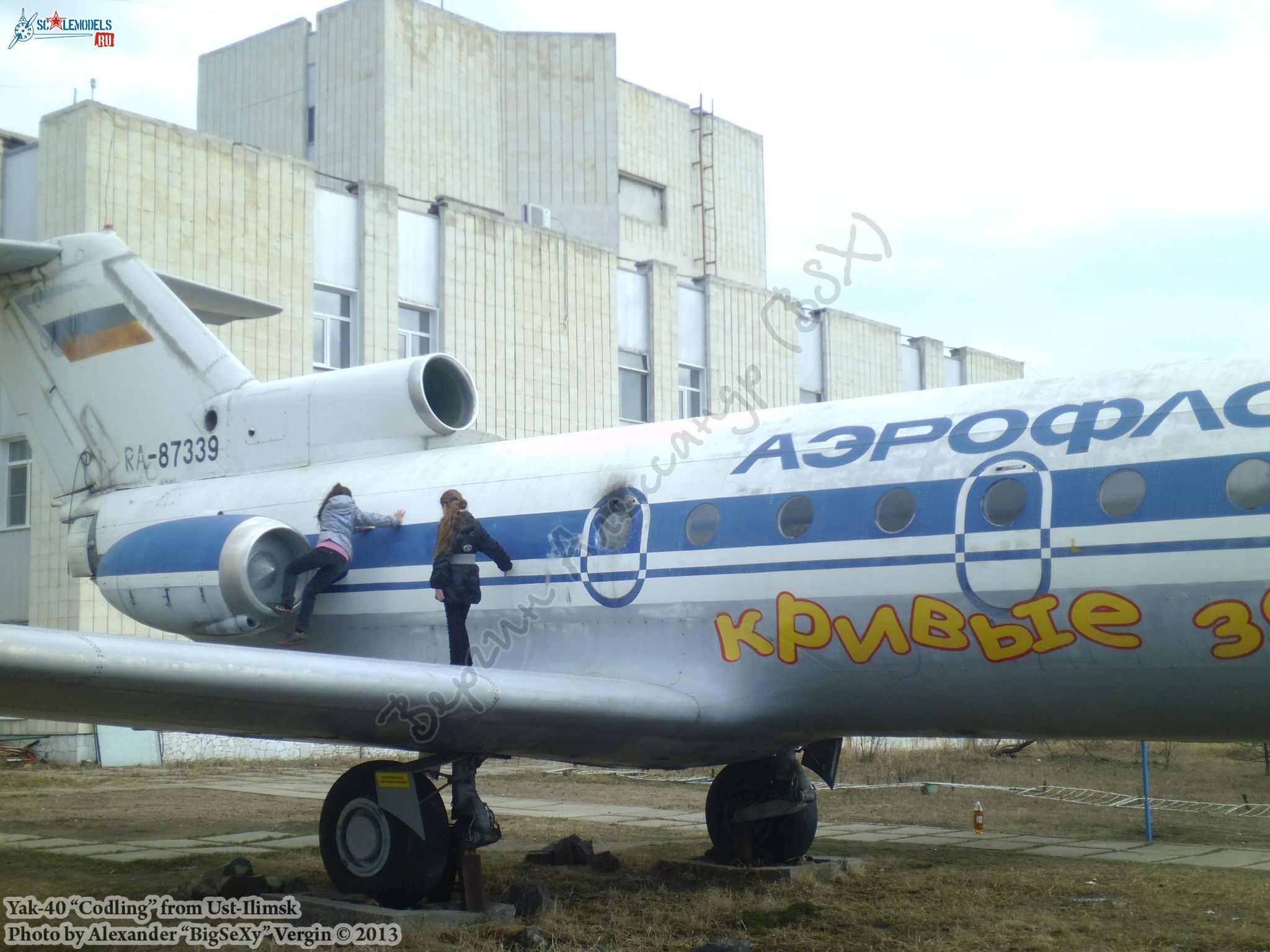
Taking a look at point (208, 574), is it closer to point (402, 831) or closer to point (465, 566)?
point (465, 566)

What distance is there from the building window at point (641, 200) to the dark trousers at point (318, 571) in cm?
2128

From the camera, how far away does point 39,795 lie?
14914 mm

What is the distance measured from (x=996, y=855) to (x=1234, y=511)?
512 centimetres

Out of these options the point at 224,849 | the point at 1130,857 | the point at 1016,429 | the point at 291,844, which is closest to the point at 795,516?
the point at 1016,429

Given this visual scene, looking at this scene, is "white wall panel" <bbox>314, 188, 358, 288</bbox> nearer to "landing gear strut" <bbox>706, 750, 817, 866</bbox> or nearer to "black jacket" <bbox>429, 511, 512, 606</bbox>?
"black jacket" <bbox>429, 511, 512, 606</bbox>

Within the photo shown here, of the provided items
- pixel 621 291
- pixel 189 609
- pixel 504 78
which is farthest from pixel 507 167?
pixel 189 609

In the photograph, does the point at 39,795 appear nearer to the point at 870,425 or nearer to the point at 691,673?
the point at 691,673

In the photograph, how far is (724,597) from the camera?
8539 mm

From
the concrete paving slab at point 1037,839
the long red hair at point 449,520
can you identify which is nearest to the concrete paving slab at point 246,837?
the long red hair at point 449,520

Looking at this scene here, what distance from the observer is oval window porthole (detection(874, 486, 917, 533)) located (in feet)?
26.1

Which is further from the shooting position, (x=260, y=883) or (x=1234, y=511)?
(x=260, y=883)

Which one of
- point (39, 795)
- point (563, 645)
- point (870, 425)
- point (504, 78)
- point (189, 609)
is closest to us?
point (870, 425)

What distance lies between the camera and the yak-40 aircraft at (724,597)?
7.06 meters

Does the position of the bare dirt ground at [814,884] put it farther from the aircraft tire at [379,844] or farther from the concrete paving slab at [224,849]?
the aircraft tire at [379,844]
